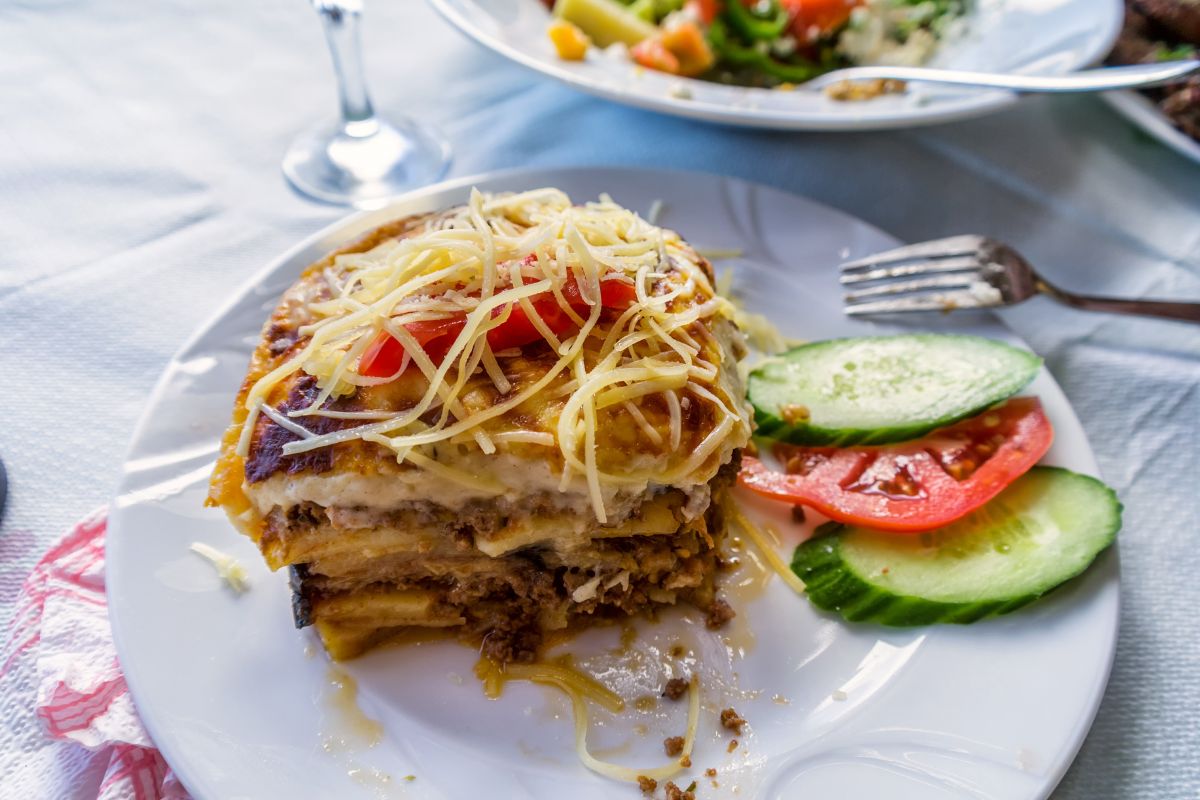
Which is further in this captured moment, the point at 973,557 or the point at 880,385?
the point at 880,385

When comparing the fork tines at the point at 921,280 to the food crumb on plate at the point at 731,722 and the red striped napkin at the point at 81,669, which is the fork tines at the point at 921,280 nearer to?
the food crumb on plate at the point at 731,722

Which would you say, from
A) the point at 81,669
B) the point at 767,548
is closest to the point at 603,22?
the point at 767,548

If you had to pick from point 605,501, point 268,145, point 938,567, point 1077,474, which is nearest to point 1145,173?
point 1077,474

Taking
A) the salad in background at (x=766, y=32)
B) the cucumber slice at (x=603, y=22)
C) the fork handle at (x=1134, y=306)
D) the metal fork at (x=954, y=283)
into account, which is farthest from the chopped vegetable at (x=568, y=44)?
the fork handle at (x=1134, y=306)

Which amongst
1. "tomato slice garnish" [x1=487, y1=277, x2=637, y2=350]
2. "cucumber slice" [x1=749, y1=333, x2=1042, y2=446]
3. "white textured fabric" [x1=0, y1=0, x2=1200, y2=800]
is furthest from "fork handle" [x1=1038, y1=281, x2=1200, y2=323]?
"tomato slice garnish" [x1=487, y1=277, x2=637, y2=350]

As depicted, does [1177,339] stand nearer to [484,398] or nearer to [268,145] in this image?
[484,398]

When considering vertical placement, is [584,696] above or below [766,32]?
below

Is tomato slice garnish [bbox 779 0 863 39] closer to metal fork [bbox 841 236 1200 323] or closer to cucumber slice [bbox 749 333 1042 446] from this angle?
metal fork [bbox 841 236 1200 323]

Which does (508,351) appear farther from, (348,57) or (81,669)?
(348,57)
